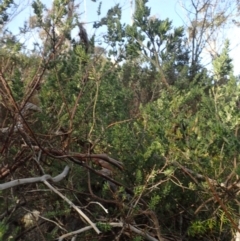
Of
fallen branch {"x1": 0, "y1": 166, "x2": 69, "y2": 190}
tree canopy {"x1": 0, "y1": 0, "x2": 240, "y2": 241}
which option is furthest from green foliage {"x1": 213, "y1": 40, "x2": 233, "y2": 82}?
fallen branch {"x1": 0, "y1": 166, "x2": 69, "y2": 190}

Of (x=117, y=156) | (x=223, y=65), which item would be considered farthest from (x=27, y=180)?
(x=223, y=65)

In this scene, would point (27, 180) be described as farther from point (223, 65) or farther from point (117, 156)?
point (223, 65)

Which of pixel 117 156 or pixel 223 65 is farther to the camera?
pixel 117 156

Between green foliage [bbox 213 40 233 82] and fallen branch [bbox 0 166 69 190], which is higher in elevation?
green foliage [bbox 213 40 233 82]

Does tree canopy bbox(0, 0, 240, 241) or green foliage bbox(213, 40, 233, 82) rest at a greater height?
green foliage bbox(213, 40, 233, 82)

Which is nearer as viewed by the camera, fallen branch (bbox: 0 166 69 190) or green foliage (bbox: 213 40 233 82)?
fallen branch (bbox: 0 166 69 190)

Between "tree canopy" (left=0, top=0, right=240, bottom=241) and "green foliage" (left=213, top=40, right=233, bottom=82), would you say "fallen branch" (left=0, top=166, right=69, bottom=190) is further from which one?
"green foliage" (left=213, top=40, right=233, bottom=82)

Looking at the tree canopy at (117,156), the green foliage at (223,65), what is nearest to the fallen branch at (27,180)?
the tree canopy at (117,156)

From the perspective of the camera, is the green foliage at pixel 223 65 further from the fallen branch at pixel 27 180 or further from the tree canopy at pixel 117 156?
the fallen branch at pixel 27 180

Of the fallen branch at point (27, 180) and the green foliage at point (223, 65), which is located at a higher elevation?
the green foliage at point (223, 65)

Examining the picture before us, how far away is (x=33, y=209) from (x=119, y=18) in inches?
52.4

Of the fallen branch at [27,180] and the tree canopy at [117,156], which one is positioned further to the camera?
the tree canopy at [117,156]

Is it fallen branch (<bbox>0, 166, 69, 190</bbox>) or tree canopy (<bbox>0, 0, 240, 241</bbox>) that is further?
tree canopy (<bbox>0, 0, 240, 241</bbox>)

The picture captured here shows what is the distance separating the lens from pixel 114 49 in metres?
3.18
